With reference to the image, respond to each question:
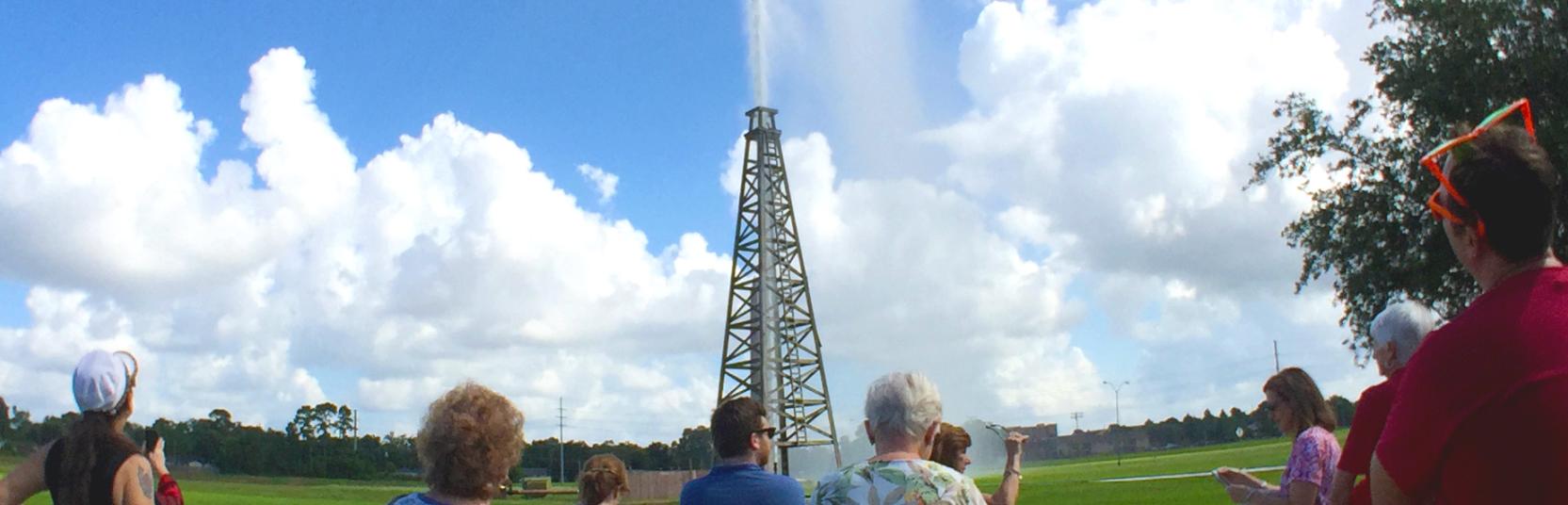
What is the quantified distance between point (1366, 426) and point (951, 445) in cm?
304

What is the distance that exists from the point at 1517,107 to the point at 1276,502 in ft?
11.5

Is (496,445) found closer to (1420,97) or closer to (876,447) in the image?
(876,447)

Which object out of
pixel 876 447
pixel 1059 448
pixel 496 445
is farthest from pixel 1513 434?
pixel 1059 448

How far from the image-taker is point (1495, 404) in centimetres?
248

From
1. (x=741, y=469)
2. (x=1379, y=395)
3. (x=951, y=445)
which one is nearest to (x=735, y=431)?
(x=741, y=469)

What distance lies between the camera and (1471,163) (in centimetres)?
269

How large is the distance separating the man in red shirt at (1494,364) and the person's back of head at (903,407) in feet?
6.60

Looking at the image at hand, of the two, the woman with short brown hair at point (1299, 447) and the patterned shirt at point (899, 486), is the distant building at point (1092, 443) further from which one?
the patterned shirt at point (899, 486)

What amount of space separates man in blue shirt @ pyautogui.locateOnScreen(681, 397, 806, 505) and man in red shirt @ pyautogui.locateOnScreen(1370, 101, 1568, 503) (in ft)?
11.8

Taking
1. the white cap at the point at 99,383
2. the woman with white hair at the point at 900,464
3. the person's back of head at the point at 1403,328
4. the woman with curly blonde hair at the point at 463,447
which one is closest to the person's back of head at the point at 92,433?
the white cap at the point at 99,383

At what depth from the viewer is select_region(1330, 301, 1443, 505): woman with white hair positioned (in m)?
3.76

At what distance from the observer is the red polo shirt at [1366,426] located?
12.5ft

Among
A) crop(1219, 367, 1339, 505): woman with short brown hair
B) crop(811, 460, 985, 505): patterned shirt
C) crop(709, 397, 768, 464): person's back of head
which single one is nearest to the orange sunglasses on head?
crop(811, 460, 985, 505): patterned shirt

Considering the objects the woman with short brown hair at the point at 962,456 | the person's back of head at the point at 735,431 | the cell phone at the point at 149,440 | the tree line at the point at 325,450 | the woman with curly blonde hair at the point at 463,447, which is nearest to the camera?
the woman with curly blonde hair at the point at 463,447
